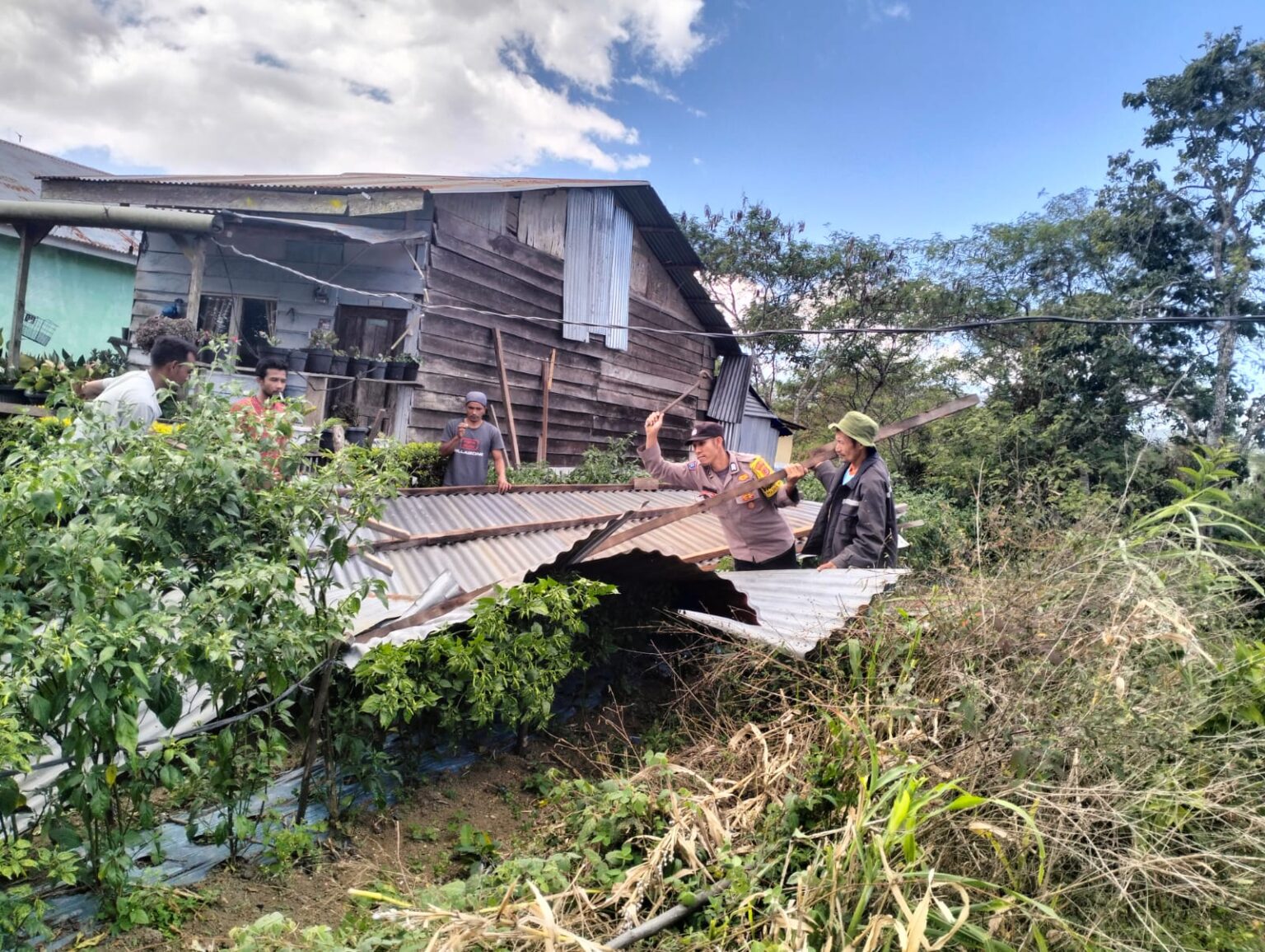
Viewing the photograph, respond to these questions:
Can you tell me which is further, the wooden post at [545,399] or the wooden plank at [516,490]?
the wooden post at [545,399]

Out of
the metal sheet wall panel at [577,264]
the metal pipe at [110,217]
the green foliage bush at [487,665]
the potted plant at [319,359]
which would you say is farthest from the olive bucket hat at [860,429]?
the metal sheet wall panel at [577,264]

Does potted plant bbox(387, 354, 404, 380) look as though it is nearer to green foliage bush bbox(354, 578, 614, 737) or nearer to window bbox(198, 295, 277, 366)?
window bbox(198, 295, 277, 366)

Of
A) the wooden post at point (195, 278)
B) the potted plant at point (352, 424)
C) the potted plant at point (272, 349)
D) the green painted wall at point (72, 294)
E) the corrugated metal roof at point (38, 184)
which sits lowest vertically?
the potted plant at point (352, 424)

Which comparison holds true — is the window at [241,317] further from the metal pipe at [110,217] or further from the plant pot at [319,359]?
the metal pipe at [110,217]

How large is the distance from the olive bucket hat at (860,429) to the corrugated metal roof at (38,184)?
13.6 m

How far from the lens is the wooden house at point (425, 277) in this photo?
29.8 feet

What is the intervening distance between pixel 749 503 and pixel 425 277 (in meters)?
6.56

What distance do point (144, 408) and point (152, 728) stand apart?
1582 mm

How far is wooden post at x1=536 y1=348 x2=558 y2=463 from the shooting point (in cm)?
1226

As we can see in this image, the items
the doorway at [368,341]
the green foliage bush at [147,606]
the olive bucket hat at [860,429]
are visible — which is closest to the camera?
the green foliage bush at [147,606]

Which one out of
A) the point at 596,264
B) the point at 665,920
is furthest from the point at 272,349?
the point at 665,920

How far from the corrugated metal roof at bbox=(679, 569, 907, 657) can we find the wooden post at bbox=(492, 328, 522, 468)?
7.51m

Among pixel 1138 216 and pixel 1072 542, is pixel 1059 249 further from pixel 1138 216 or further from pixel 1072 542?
pixel 1072 542

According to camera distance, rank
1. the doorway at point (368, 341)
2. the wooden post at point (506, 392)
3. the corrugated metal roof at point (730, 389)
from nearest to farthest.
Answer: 1. the doorway at point (368, 341)
2. the wooden post at point (506, 392)
3. the corrugated metal roof at point (730, 389)
